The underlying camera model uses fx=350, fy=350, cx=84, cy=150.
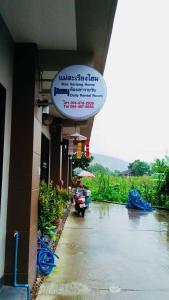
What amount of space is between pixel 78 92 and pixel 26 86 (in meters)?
0.71

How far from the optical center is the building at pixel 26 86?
166 inches

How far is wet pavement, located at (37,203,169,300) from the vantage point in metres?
4.82

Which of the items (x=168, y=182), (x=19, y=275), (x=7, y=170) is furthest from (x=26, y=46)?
(x=168, y=182)

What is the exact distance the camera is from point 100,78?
15.7 ft

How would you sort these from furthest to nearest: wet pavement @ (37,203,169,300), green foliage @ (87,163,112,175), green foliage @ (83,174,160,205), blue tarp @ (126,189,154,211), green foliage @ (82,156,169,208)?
green foliage @ (87,163,112,175), green foliage @ (83,174,160,205), green foliage @ (82,156,169,208), blue tarp @ (126,189,154,211), wet pavement @ (37,203,169,300)

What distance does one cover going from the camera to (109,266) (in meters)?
6.28

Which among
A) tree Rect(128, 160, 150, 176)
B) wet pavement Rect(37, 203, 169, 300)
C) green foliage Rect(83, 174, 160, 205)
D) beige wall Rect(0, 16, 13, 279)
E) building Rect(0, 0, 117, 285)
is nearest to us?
building Rect(0, 0, 117, 285)

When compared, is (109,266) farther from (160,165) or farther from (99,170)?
(99,170)

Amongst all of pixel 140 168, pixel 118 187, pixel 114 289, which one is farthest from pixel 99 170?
pixel 140 168

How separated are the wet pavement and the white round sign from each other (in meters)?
2.42

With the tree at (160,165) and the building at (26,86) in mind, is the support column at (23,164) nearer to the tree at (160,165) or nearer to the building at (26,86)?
the building at (26,86)

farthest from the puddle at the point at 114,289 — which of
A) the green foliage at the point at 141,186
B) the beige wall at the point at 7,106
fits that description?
the green foliage at the point at 141,186

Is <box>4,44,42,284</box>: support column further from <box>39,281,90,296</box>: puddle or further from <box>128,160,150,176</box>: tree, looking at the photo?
<box>128,160,150,176</box>: tree

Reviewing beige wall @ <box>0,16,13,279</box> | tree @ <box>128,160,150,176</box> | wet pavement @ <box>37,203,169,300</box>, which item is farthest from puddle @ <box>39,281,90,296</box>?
tree @ <box>128,160,150,176</box>
